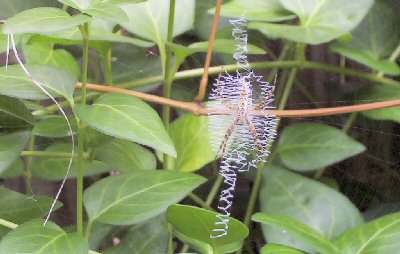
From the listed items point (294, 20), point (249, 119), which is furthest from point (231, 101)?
point (294, 20)

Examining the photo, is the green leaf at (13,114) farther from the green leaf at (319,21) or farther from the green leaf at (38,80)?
the green leaf at (319,21)

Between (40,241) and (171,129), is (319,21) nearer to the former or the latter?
(171,129)

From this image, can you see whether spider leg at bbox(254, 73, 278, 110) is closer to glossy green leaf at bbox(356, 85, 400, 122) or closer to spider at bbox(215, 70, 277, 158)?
spider at bbox(215, 70, 277, 158)

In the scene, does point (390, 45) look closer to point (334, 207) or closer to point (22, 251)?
point (334, 207)

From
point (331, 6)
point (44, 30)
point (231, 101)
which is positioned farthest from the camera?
point (331, 6)

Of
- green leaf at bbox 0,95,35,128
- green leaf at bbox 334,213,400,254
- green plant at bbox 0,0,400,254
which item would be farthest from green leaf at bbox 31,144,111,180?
green leaf at bbox 334,213,400,254

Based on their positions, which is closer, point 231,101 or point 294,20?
point 231,101
